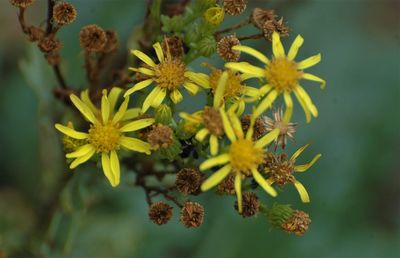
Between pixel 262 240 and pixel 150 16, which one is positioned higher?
pixel 150 16

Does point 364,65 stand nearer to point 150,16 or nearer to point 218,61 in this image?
point 218,61

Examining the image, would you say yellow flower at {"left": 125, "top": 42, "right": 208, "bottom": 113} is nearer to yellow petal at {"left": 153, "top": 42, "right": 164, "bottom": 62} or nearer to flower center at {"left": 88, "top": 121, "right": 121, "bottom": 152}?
yellow petal at {"left": 153, "top": 42, "right": 164, "bottom": 62}

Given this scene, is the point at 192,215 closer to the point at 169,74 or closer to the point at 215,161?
the point at 215,161

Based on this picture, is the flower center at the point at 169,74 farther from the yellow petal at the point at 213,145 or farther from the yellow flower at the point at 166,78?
the yellow petal at the point at 213,145

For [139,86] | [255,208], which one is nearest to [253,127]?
[255,208]

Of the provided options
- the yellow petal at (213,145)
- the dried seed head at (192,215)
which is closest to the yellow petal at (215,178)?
the yellow petal at (213,145)

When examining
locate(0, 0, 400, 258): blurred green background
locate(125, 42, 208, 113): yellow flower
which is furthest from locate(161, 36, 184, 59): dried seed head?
locate(0, 0, 400, 258): blurred green background

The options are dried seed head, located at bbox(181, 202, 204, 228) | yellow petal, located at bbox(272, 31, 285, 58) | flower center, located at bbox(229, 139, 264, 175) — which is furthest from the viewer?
yellow petal, located at bbox(272, 31, 285, 58)
